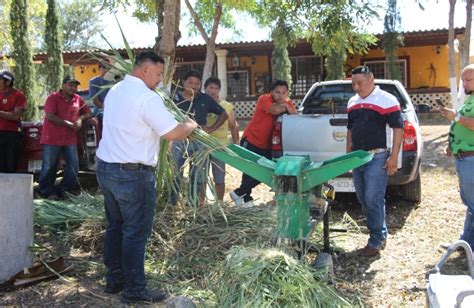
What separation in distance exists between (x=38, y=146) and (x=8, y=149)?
1.43ft

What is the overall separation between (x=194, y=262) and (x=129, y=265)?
32.9 inches

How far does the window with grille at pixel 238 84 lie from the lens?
23.9 meters

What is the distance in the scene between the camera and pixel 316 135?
638 cm

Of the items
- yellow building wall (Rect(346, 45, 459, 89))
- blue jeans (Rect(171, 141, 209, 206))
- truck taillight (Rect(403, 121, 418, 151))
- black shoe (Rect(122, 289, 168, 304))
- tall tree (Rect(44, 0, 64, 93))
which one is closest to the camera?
black shoe (Rect(122, 289, 168, 304))

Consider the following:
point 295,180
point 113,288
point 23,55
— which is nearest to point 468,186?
point 295,180

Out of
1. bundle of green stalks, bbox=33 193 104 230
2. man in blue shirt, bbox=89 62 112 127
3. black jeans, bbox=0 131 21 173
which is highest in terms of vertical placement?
man in blue shirt, bbox=89 62 112 127

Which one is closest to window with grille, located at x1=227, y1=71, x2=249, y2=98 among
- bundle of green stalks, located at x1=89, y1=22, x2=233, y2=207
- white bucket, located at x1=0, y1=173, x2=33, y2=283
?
bundle of green stalks, located at x1=89, y1=22, x2=233, y2=207

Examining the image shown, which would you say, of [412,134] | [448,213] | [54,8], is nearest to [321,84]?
[412,134]

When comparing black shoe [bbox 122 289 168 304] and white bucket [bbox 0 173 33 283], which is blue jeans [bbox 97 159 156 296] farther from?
white bucket [bbox 0 173 33 283]

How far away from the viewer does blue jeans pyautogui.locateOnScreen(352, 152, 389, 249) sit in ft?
16.5

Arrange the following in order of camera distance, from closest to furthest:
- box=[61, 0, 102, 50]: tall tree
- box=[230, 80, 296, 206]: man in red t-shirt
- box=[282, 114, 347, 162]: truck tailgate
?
box=[282, 114, 347, 162]: truck tailgate
box=[230, 80, 296, 206]: man in red t-shirt
box=[61, 0, 102, 50]: tall tree

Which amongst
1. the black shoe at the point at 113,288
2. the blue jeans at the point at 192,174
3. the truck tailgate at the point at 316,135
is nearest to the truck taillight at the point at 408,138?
the truck tailgate at the point at 316,135

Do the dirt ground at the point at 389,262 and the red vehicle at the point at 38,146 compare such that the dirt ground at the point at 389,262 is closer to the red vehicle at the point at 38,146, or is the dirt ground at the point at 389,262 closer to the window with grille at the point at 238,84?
the red vehicle at the point at 38,146

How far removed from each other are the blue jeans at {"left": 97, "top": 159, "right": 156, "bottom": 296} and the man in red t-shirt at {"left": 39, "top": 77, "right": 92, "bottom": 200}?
3700mm
